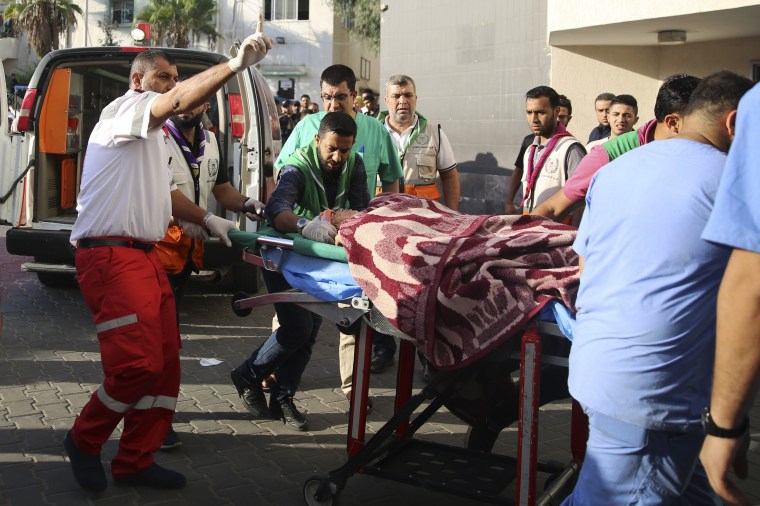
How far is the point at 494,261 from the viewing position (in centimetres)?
340

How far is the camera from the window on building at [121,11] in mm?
40281

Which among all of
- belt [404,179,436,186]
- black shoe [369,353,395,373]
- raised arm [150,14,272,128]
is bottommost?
black shoe [369,353,395,373]

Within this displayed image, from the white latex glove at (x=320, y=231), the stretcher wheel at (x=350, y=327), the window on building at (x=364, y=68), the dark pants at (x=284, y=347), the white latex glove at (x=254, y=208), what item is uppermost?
the window on building at (x=364, y=68)

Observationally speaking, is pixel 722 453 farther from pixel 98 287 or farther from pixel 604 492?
pixel 98 287

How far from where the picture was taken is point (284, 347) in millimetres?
5000

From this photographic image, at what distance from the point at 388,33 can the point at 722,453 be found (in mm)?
11793

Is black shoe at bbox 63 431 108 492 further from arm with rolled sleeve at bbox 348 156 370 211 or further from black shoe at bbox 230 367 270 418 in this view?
arm with rolled sleeve at bbox 348 156 370 211

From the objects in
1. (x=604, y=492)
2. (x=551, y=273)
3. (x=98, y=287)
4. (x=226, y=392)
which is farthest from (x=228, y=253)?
(x=604, y=492)

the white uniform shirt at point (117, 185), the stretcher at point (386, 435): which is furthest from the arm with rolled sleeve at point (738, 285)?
the white uniform shirt at point (117, 185)

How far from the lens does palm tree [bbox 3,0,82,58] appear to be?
39125 millimetres

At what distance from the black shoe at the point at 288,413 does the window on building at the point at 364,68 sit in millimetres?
37273

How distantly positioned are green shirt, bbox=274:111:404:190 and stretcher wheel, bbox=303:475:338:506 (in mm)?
2599

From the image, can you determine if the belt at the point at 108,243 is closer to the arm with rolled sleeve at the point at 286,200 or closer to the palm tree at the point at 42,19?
the arm with rolled sleeve at the point at 286,200

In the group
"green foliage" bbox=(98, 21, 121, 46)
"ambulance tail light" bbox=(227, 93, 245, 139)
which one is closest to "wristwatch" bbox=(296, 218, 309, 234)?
"ambulance tail light" bbox=(227, 93, 245, 139)
